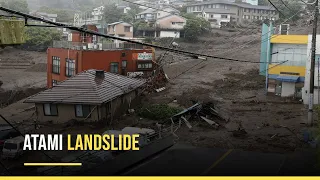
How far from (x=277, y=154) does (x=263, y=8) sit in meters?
69.2

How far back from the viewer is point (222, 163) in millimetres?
14859

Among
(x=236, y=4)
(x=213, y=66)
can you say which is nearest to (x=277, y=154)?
(x=213, y=66)

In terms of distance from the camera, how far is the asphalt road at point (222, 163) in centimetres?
1282

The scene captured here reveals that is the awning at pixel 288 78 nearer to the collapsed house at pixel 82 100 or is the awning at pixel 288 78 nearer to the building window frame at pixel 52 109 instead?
the collapsed house at pixel 82 100

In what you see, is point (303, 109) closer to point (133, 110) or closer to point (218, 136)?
point (218, 136)

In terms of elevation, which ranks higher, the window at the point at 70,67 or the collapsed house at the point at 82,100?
the window at the point at 70,67

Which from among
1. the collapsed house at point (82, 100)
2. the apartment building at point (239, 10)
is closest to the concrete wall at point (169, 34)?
the apartment building at point (239, 10)

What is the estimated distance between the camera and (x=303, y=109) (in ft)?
91.4

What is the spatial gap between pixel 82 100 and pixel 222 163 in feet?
37.1

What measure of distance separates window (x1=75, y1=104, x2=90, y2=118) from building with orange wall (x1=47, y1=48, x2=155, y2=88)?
36.1ft

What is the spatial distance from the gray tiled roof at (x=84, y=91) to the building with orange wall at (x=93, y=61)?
7.65 m

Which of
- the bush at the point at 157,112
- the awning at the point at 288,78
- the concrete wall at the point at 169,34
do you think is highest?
the concrete wall at the point at 169,34

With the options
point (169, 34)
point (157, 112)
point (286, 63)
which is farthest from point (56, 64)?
point (169, 34)

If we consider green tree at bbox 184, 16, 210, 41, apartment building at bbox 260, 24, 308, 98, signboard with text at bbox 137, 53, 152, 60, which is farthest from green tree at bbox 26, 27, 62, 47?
apartment building at bbox 260, 24, 308, 98
